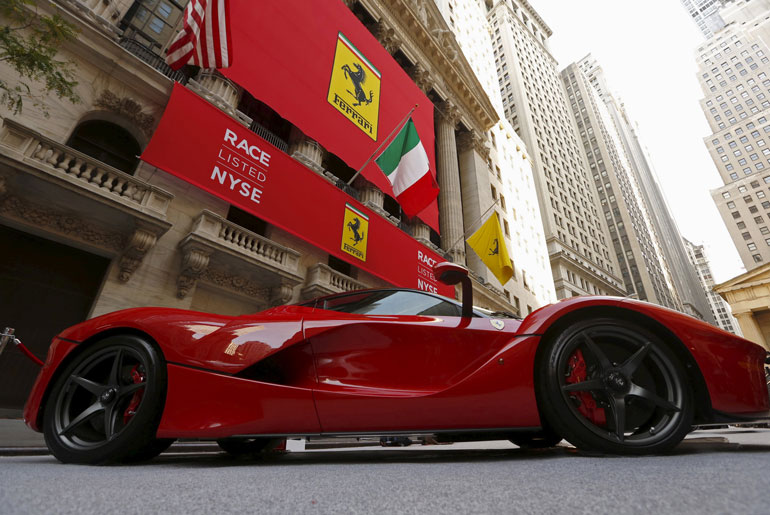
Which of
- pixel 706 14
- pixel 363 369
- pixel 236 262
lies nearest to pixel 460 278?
pixel 363 369

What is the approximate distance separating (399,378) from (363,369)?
231 mm

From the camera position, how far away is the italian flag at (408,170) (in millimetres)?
11289

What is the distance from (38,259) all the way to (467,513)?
1066cm

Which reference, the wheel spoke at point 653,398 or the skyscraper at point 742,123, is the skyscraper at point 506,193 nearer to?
the wheel spoke at point 653,398

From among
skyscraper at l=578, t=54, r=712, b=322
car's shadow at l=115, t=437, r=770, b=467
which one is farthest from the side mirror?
skyscraper at l=578, t=54, r=712, b=322

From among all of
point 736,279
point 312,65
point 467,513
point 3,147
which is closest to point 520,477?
point 467,513

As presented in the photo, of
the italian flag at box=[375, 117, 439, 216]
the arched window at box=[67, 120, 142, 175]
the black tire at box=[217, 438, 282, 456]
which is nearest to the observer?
the black tire at box=[217, 438, 282, 456]

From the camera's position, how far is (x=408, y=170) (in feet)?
37.8

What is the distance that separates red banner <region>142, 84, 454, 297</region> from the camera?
336 inches

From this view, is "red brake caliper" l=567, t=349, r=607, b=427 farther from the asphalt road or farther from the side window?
the side window

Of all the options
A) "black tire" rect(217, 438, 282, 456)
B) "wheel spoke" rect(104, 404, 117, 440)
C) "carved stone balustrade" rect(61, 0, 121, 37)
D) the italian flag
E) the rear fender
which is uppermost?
"carved stone balustrade" rect(61, 0, 121, 37)

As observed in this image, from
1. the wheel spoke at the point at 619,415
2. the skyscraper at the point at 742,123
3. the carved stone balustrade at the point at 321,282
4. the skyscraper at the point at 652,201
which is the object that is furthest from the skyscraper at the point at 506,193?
the skyscraper at the point at 652,201

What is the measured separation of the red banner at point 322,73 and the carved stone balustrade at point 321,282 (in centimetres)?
414

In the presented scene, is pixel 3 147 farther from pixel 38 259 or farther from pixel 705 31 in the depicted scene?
pixel 705 31
